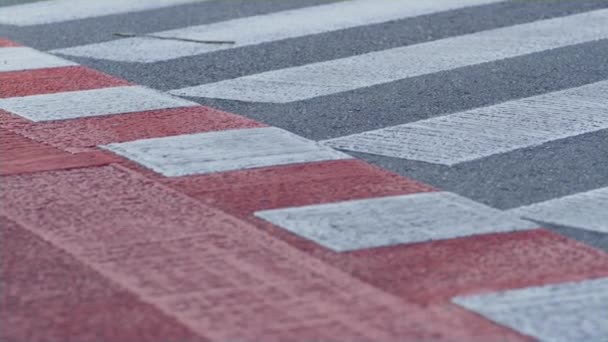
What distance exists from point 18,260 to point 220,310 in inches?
30.6

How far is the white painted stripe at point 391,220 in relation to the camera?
4.78 meters

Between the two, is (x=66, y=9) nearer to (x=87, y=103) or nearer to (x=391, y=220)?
(x=87, y=103)

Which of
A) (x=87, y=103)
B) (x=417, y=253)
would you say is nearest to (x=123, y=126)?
(x=87, y=103)

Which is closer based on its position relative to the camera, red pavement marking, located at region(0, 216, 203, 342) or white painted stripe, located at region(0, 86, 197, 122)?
red pavement marking, located at region(0, 216, 203, 342)

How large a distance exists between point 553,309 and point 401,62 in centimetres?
363

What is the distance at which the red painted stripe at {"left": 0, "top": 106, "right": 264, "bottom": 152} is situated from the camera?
19.9ft

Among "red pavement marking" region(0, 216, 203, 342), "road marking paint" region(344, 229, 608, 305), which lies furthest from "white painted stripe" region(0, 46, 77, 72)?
"road marking paint" region(344, 229, 608, 305)

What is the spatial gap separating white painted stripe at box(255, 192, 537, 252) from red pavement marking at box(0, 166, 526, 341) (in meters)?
0.16

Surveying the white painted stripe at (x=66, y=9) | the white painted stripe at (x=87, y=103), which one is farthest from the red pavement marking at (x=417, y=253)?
the white painted stripe at (x=66, y=9)

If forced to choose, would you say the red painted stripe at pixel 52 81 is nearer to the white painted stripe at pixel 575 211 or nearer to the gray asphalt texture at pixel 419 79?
the gray asphalt texture at pixel 419 79

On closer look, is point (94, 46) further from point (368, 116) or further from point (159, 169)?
point (159, 169)

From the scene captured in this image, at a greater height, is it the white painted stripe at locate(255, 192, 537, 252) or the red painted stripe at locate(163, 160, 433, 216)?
the white painted stripe at locate(255, 192, 537, 252)

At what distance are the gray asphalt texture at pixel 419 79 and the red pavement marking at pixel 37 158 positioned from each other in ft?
3.18

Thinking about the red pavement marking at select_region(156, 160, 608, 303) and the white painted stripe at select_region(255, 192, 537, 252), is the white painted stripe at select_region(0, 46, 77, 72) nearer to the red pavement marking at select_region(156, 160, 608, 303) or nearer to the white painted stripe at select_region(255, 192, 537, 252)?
the red pavement marking at select_region(156, 160, 608, 303)
